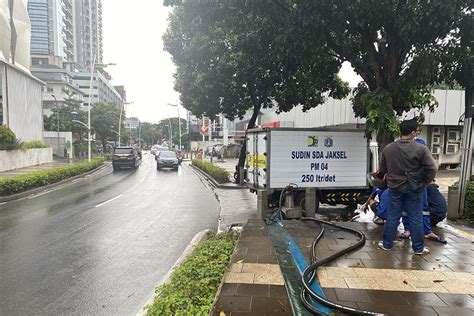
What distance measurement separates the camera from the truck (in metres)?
8.95

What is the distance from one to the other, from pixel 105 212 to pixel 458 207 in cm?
880

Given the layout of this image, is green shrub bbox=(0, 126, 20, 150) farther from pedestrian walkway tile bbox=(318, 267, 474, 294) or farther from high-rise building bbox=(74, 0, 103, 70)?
high-rise building bbox=(74, 0, 103, 70)

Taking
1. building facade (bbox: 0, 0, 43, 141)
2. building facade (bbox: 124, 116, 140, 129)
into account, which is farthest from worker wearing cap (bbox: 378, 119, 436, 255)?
building facade (bbox: 124, 116, 140, 129)

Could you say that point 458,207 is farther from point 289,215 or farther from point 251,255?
point 251,255

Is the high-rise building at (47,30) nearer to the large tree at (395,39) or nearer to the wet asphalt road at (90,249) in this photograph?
the wet asphalt road at (90,249)

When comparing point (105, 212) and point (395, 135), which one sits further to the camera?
point (105, 212)

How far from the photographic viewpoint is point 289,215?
8008 millimetres

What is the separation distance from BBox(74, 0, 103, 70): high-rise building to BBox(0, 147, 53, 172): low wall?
82367 mm

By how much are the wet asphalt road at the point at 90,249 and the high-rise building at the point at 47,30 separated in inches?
3210

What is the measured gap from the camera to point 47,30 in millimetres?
81312

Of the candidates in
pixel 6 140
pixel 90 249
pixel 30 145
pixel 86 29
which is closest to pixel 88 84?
pixel 86 29

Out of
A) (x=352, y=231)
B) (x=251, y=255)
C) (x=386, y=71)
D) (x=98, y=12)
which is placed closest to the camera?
(x=251, y=255)

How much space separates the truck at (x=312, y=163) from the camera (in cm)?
895

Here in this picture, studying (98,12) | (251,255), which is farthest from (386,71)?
(98,12)
